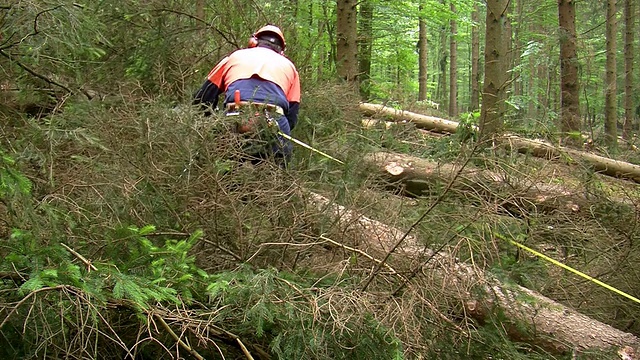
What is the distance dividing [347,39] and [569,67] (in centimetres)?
455

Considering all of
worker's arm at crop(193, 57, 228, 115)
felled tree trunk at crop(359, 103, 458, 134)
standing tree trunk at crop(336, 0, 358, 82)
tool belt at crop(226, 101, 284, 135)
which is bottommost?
felled tree trunk at crop(359, 103, 458, 134)

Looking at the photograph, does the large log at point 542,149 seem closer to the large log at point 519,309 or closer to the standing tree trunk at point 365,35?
the large log at point 519,309

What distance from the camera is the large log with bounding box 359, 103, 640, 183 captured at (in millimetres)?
6421

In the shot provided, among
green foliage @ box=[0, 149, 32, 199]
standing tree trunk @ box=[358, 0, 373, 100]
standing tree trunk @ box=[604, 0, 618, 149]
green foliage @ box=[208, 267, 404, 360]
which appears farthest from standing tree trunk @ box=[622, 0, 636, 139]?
green foliage @ box=[0, 149, 32, 199]

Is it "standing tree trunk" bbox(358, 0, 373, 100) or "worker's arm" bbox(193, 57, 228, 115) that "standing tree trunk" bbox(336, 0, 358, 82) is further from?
"worker's arm" bbox(193, 57, 228, 115)

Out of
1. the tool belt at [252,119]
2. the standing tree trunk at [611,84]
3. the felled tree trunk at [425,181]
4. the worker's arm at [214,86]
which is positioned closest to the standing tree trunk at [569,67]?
the standing tree trunk at [611,84]

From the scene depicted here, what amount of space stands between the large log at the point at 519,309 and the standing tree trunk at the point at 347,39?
559 centimetres

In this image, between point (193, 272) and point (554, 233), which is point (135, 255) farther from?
point (554, 233)

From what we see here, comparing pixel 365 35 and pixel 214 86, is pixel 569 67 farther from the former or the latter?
pixel 214 86

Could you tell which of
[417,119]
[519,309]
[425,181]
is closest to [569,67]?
[417,119]

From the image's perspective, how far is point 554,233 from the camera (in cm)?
451

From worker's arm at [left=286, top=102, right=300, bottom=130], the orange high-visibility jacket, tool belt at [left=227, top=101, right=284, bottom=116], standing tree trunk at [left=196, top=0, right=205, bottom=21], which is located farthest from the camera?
standing tree trunk at [left=196, top=0, right=205, bottom=21]

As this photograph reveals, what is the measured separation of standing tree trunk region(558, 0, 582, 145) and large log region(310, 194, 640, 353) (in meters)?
7.23

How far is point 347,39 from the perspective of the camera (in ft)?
29.0
